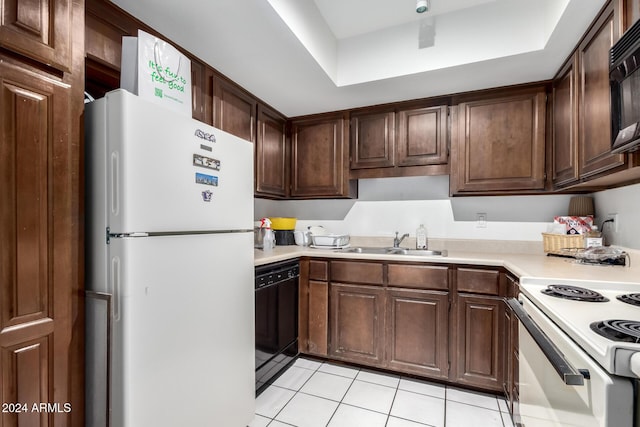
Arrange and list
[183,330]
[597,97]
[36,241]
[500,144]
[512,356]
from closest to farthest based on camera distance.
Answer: [36,241], [183,330], [597,97], [512,356], [500,144]

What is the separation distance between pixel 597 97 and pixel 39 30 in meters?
2.34

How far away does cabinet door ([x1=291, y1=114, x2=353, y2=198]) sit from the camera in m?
2.77

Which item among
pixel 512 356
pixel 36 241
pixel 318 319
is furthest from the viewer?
pixel 318 319

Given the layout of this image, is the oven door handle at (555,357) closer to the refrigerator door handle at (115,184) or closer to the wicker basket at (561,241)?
the wicker basket at (561,241)

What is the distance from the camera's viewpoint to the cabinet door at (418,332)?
211cm

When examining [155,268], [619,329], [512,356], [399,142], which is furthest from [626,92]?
[155,268]

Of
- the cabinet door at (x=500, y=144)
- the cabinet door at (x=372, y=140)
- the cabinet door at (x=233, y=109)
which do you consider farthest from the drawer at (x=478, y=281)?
the cabinet door at (x=233, y=109)

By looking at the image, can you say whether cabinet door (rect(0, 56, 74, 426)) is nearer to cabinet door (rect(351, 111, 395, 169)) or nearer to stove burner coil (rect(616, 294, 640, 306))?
stove burner coil (rect(616, 294, 640, 306))

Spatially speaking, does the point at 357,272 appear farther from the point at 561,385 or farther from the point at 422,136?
the point at 561,385

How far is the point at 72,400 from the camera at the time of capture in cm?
104

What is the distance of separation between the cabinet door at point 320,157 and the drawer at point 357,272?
27.6 inches

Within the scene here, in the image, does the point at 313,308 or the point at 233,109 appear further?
the point at 313,308

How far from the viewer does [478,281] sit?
2.02 metres

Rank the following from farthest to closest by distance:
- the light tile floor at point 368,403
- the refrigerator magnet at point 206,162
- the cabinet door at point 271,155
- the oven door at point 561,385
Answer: the cabinet door at point 271,155, the light tile floor at point 368,403, the refrigerator magnet at point 206,162, the oven door at point 561,385
